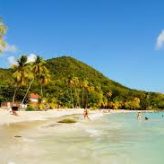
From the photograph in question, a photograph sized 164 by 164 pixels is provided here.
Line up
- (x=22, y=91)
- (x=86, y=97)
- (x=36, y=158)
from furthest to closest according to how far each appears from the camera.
Result: 1. (x=86, y=97)
2. (x=22, y=91)
3. (x=36, y=158)

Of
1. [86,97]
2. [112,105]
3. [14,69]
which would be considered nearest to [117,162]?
[14,69]

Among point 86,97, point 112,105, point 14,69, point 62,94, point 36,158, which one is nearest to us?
point 36,158

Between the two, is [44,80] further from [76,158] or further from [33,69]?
[76,158]

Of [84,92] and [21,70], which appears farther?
[84,92]

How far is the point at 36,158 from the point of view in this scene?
54.5 ft

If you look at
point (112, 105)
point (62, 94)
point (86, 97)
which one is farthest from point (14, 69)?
point (112, 105)

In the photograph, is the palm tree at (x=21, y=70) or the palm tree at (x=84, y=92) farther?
the palm tree at (x=84, y=92)

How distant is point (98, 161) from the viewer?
1705 centimetres

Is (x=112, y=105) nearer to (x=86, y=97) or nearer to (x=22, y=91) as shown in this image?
(x=86, y=97)

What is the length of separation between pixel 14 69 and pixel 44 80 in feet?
65.9

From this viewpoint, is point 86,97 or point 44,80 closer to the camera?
point 44,80

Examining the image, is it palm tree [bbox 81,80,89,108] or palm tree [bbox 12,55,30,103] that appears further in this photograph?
palm tree [bbox 81,80,89,108]

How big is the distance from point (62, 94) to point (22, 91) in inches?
1112

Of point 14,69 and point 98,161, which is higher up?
point 14,69
